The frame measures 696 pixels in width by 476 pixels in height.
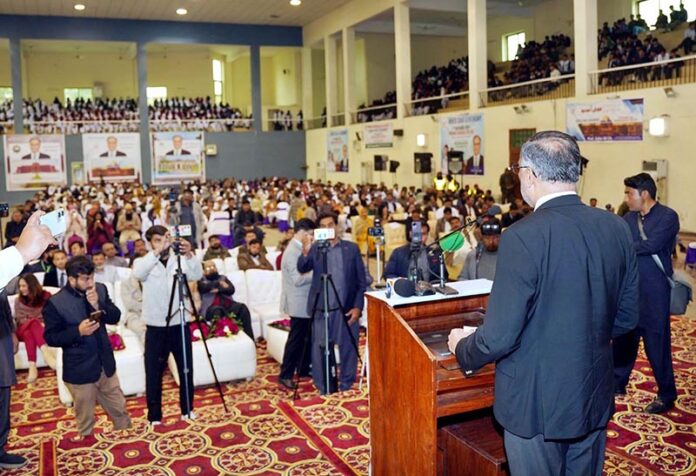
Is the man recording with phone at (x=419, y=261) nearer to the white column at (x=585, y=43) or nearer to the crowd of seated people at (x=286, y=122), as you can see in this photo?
the white column at (x=585, y=43)

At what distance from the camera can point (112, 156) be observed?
26.5 meters

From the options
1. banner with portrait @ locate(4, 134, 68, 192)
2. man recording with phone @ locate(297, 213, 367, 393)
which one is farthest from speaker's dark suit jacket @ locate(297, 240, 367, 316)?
banner with portrait @ locate(4, 134, 68, 192)

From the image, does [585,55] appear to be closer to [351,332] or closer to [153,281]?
[351,332]

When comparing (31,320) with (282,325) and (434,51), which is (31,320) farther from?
(434,51)

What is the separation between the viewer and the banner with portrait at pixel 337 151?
26203 mm

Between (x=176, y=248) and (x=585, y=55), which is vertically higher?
(x=585, y=55)

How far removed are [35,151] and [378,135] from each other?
1213cm

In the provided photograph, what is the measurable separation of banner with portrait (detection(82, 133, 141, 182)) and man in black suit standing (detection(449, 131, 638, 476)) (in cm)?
2552

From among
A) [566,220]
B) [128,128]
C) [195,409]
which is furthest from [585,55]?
[128,128]

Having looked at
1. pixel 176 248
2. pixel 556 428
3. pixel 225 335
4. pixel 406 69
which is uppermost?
pixel 406 69

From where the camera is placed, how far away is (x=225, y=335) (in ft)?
25.0

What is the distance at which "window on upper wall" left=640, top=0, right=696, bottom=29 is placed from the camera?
61.0ft

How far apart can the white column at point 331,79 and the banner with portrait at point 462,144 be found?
28.4ft

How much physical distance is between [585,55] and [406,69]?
7800 mm
